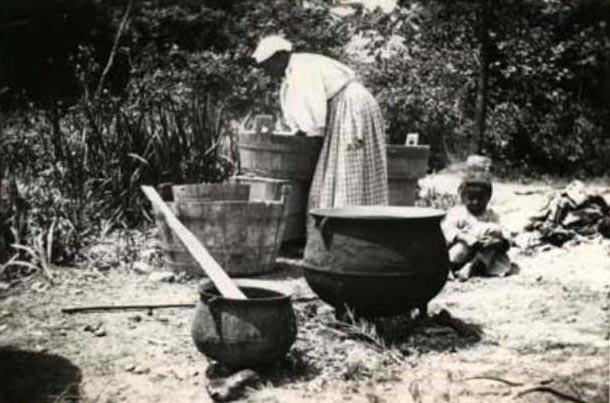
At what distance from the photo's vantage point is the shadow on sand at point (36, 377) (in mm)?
3348

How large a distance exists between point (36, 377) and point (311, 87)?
3.14 metres

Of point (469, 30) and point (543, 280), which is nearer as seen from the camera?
point (543, 280)

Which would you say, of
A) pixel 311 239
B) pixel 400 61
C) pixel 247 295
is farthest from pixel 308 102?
pixel 400 61

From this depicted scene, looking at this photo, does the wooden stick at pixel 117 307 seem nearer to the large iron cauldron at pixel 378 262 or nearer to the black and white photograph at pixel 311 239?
the black and white photograph at pixel 311 239

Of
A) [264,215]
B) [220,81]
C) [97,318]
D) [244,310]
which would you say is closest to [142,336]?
[97,318]

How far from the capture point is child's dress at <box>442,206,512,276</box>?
5.86 meters

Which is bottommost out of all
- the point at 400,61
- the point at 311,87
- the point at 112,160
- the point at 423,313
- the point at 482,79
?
the point at 423,313

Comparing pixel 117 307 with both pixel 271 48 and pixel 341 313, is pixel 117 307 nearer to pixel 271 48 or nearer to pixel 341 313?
pixel 341 313

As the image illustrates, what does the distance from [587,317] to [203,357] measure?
7.41ft

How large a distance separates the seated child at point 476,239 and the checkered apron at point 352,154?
573 mm

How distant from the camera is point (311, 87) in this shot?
6004 mm

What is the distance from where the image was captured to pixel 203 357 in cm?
389

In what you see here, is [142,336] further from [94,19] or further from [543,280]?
[94,19]

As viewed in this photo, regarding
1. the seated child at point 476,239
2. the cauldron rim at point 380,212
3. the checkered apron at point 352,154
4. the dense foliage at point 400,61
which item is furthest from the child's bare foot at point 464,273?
the dense foliage at point 400,61
